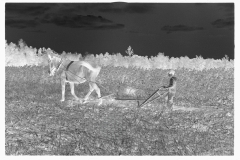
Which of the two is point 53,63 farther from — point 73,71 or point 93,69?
point 93,69

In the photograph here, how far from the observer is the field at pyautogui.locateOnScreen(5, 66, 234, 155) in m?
9.86

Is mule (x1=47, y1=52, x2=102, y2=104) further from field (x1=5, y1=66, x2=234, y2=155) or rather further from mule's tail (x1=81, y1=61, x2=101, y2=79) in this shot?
field (x1=5, y1=66, x2=234, y2=155)

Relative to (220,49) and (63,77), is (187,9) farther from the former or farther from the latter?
(63,77)

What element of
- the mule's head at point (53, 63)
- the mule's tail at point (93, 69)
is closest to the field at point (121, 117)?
the mule's tail at point (93, 69)

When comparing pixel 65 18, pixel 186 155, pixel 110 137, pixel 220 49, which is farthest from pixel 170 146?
pixel 65 18

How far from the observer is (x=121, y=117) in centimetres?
1111

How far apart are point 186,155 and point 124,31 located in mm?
4518

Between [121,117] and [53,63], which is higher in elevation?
[53,63]

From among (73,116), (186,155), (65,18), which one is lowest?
(186,155)

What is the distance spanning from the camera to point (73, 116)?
11.1 metres

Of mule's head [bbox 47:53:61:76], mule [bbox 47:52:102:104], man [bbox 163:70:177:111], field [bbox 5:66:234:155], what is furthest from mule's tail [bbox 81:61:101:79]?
man [bbox 163:70:177:111]

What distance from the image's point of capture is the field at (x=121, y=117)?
32.3 ft

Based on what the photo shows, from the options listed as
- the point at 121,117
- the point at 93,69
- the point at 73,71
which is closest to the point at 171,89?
the point at 121,117

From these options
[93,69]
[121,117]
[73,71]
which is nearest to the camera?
[121,117]
